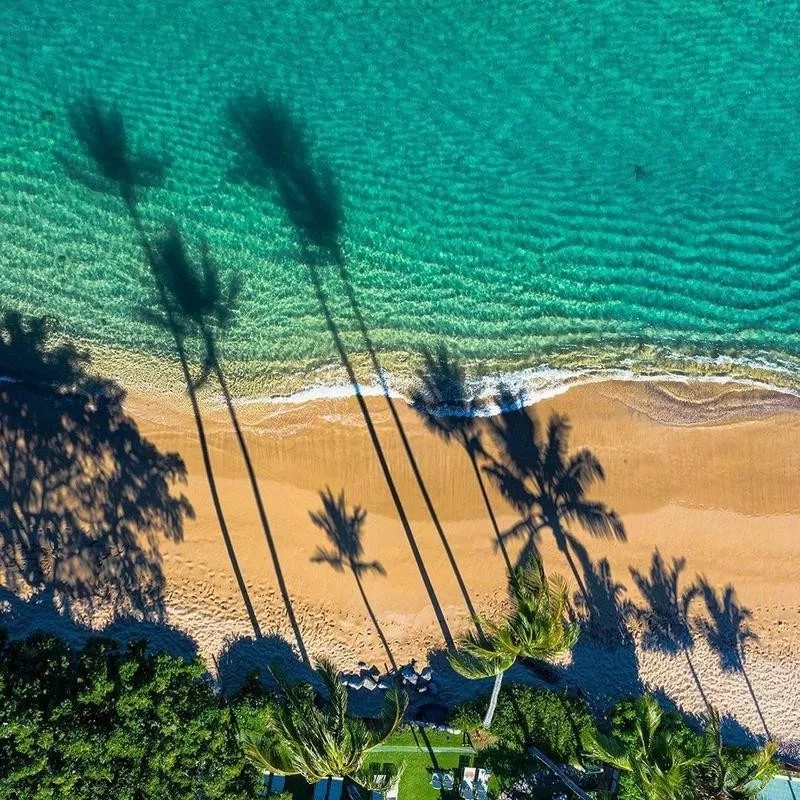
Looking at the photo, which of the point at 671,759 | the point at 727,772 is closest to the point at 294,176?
the point at 671,759

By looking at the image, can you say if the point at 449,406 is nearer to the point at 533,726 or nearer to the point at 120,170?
the point at 533,726

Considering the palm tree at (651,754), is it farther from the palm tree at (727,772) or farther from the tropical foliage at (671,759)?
the palm tree at (727,772)

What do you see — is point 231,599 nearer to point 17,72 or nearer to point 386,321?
point 386,321

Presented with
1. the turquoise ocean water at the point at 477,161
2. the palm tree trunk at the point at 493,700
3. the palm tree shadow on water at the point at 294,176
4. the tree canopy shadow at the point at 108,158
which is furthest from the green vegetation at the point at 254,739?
the tree canopy shadow at the point at 108,158

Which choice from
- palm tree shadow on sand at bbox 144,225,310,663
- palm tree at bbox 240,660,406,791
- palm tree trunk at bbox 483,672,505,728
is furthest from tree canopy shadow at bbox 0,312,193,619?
palm tree trunk at bbox 483,672,505,728

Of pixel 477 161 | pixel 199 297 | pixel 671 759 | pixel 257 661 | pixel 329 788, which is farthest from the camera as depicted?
pixel 477 161

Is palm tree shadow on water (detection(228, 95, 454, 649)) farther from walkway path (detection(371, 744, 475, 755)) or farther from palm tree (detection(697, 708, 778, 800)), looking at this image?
palm tree (detection(697, 708, 778, 800))
